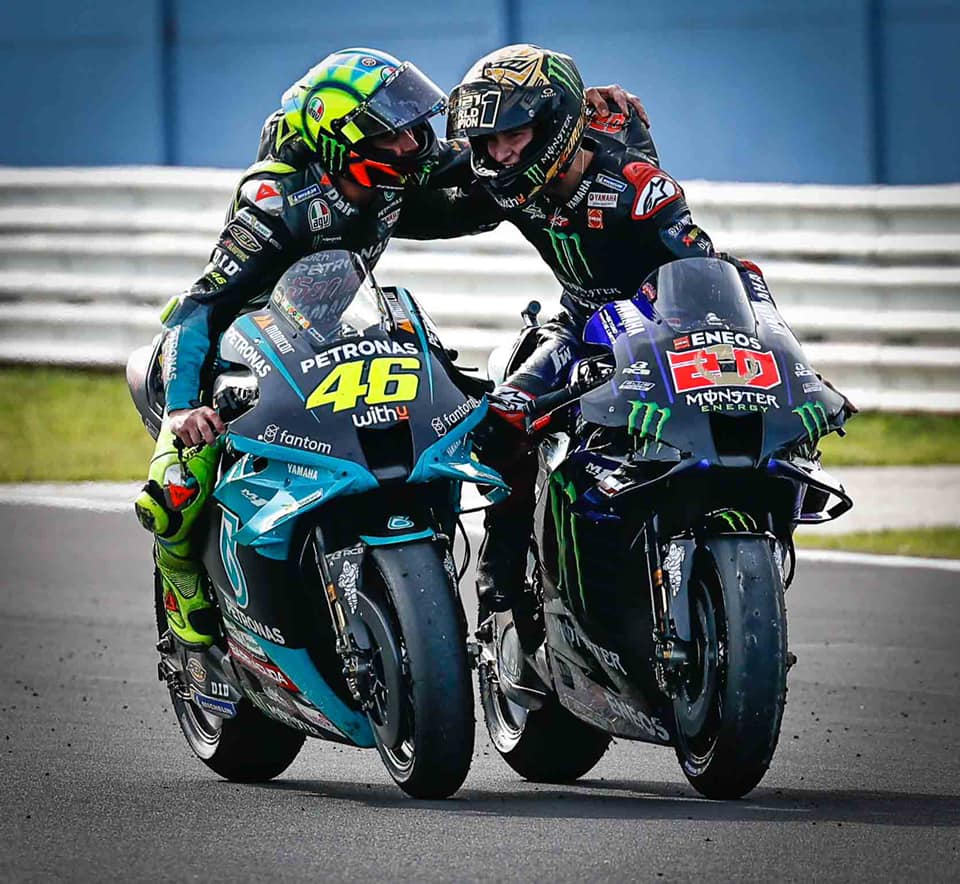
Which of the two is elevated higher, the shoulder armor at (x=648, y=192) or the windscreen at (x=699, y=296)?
the shoulder armor at (x=648, y=192)

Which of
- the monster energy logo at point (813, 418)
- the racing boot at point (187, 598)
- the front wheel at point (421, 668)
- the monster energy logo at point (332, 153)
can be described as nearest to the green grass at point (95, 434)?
the racing boot at point (187, 598)

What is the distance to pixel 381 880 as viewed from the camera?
4.96 meters

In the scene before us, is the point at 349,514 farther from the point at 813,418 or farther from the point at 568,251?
the point at 813,418

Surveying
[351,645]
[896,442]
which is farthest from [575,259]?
[896,442]

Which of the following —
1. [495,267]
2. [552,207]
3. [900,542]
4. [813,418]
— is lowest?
[900,542]

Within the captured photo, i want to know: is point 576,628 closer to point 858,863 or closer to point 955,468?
point 858,863

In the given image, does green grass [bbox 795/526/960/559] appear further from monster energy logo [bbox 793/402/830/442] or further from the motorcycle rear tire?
monster energy logo [bbox 793/402/830/442]

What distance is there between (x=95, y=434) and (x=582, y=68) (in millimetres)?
3799

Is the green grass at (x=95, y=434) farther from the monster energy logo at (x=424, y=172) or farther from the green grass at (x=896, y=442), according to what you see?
the monster energy logo at (x=424, y=172)

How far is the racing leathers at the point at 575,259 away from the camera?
628 cm

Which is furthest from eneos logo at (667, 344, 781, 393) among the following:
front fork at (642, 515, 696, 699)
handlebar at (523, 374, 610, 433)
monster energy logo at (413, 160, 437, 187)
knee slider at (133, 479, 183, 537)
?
knee slider at (133, 479, 183, 537)

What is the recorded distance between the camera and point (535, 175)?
20.5 feet

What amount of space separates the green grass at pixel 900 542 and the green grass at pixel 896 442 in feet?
5.09

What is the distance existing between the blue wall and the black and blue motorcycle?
8280mm
